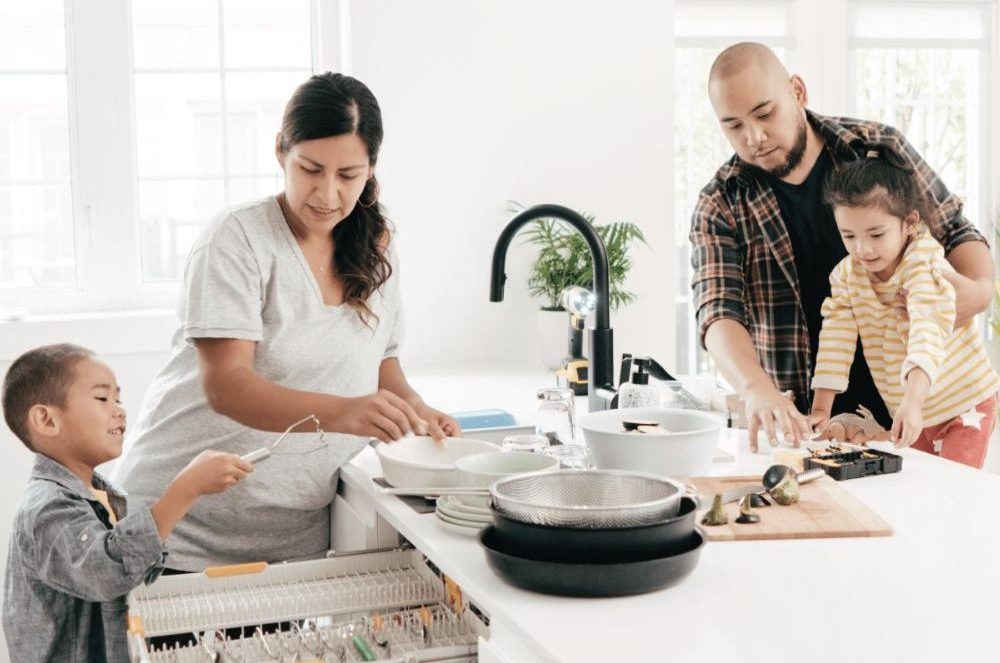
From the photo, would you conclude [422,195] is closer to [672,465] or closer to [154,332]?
[154,332]

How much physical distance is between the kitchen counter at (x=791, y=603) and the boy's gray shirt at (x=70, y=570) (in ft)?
1.35

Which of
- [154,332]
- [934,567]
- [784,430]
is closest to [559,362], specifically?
[154,332]

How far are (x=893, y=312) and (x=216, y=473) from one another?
143 centimetres

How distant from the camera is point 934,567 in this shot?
152 cm

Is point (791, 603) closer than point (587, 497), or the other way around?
point (791, 603)

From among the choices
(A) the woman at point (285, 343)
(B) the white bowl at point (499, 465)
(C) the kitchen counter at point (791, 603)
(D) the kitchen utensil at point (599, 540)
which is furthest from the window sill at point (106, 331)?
(D) the kitchen utensil at point (599, 540)

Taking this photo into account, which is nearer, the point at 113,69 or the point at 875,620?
the point at 875,620

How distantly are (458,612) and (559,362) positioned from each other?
2186 millimetres

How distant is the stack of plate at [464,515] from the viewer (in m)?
1.70

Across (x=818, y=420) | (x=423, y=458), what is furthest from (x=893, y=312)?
(x=423, y=458)

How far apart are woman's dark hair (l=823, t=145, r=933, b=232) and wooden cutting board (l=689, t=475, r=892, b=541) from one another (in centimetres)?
80

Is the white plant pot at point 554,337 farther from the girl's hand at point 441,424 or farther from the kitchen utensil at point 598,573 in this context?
the kitchen utensil at point 598,573

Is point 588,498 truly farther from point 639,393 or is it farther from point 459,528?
point 639,393

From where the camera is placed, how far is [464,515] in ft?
5.63
